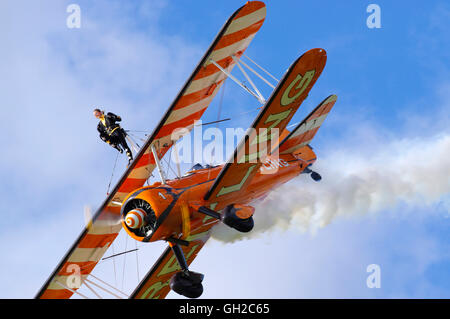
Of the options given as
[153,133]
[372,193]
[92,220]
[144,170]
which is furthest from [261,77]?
[372,193]

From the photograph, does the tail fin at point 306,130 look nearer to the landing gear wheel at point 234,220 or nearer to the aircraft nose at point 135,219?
the landing gear wheel at point 234,220

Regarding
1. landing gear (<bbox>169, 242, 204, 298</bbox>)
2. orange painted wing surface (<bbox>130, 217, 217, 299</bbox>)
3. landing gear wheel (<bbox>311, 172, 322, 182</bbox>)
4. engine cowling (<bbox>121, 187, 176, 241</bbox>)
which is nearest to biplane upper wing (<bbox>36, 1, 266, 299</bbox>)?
orange painted wing surface (<bbox>130, 217, 217, 299</bbox>)

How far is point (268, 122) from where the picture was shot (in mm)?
8688

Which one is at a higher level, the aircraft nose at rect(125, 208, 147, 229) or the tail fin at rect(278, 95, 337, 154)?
the tail fin at rect(278, 95, 337, 154)

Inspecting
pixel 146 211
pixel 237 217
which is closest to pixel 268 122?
pixel 237 217

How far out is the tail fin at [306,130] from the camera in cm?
1233

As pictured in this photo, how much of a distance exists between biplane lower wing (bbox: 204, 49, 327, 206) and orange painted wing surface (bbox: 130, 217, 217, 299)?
1.51 m

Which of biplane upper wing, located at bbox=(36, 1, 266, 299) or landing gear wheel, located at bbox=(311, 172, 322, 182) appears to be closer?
biplane upper wing, located at bbox=(36, 1, 266, 299)

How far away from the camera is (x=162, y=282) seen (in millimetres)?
11328

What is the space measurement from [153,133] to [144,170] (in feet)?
4.86

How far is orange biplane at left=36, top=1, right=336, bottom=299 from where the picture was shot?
8469 mm

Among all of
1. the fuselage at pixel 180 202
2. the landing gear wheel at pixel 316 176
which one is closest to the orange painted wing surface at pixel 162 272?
the fuselage at pixel 180 202

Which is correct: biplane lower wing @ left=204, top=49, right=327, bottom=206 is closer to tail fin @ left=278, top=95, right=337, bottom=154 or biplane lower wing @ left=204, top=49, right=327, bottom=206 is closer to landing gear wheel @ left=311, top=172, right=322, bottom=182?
tail fin @ left=278, top=95, right=337, bottom=154

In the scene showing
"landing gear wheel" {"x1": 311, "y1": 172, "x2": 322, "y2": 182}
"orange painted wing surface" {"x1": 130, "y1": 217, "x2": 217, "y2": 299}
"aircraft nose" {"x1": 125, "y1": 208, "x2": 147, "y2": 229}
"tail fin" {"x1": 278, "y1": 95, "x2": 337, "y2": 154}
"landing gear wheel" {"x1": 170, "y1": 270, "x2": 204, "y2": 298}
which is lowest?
"landing gear wheel" {"x1": 170, "y1": 270, "x2": 204, "y2": 298}
